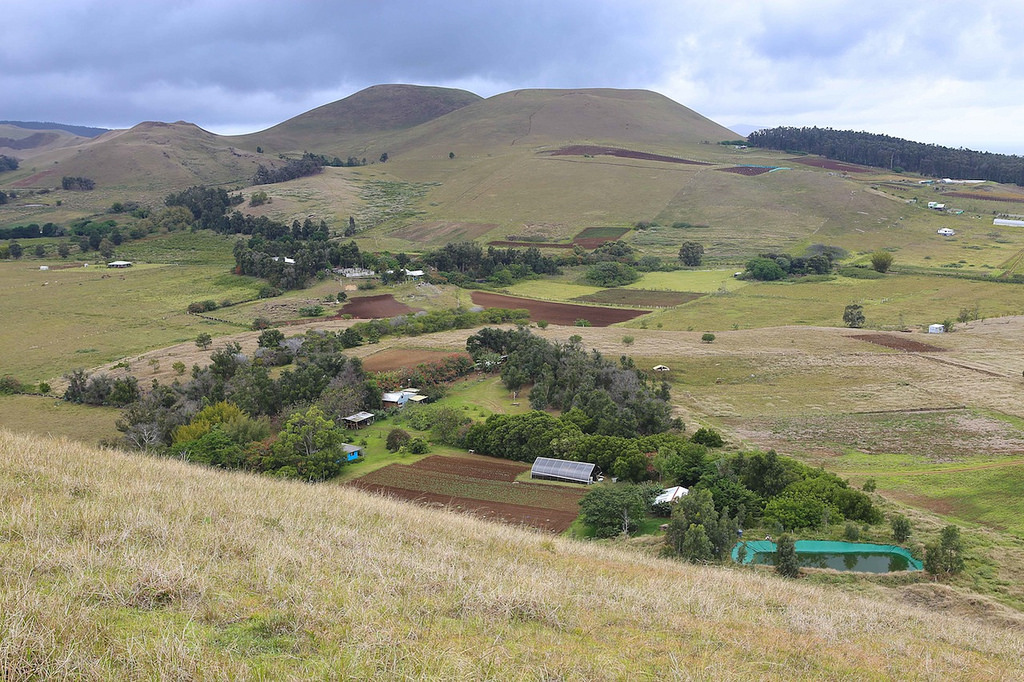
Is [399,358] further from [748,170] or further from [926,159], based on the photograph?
[926,159]

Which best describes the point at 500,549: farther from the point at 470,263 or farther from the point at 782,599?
the point at 470,263

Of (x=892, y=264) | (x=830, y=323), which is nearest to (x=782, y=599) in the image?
(x=830, y=323)

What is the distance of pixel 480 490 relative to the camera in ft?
118

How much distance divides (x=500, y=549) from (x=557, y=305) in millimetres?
70336

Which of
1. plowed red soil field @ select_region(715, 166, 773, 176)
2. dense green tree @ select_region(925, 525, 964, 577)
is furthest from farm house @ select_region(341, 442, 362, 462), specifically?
plowed red soil field @ select_region(715, 166, 773, 176)

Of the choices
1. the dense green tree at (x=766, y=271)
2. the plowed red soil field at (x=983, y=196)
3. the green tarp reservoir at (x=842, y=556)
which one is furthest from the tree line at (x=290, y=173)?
the green tarp reservoir at (x=842, y=556)

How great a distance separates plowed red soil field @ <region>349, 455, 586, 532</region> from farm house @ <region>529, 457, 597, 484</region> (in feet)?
2.90

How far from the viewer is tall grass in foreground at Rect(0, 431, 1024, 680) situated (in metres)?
7.55

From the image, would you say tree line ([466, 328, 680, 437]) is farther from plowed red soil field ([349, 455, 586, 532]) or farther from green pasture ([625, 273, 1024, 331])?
green pasture ([625, 273, 1024, 331])

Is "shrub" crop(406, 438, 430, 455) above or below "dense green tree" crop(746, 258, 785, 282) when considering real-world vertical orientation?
below

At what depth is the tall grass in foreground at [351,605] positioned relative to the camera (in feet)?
24.8

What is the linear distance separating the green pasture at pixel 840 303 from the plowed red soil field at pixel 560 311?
331 cm

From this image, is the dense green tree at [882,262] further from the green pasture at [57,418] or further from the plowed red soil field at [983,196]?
the green pasture at [57,418]

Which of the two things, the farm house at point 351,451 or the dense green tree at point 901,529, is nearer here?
the dense green tree at point 901,529
